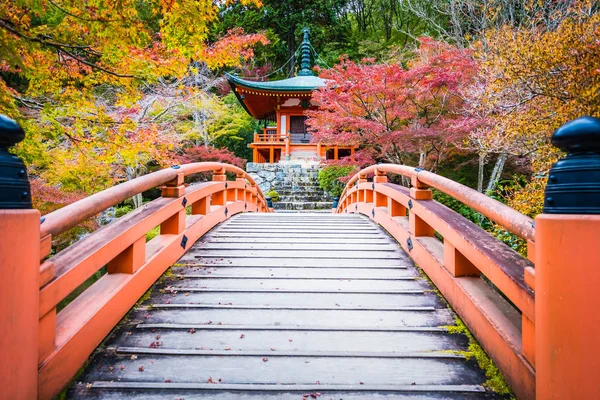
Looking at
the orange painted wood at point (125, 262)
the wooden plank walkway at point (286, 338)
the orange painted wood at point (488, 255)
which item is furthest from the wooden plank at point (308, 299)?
the orange painted wood at point (488, 255)

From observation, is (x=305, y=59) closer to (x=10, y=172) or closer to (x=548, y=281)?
(x=10, y=172)

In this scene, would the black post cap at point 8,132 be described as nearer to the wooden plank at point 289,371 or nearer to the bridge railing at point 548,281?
the wooden plank at point 289,371

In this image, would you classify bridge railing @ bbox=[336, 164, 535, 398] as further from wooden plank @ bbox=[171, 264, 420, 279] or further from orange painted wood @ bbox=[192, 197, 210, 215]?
orange painted wood @ bbox=[192, 197, 210, 215]

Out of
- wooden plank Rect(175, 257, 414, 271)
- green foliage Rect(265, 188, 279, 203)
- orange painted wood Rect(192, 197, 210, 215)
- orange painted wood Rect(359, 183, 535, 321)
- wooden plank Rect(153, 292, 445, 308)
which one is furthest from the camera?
green foliage Rect(265, 188, 279, 203)

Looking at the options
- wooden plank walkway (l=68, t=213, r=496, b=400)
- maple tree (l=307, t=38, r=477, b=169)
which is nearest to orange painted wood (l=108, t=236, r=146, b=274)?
wooden plank walkway (l=68, t=213, r=496, b=400)

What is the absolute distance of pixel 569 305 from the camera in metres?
1.13

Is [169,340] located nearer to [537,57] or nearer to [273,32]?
[537,57]

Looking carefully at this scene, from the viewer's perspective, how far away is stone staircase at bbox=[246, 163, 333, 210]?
41.7ft

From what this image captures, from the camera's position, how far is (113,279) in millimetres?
2146

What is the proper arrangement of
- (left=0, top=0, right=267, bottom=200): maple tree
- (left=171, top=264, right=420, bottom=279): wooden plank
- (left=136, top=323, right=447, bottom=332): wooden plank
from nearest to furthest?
(left=136, top=323, right=447, bottom=332): wooden plank, (left=171, top=264, right=420, bottom=279): wooden plank, (left=0, top=0, right=267, bottom=200): maple tree

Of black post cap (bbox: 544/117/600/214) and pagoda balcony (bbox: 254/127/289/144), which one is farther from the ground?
pagoda balcony (bbox: 254/127/289/144)

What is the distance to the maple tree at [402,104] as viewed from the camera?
7.16 metres

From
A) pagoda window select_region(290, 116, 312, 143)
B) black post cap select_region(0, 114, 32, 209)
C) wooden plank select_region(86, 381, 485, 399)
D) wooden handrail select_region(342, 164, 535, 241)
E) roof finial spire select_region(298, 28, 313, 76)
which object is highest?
roof finial spire select_region(298, 28, 313, 76)

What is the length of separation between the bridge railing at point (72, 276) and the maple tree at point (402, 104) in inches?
218
